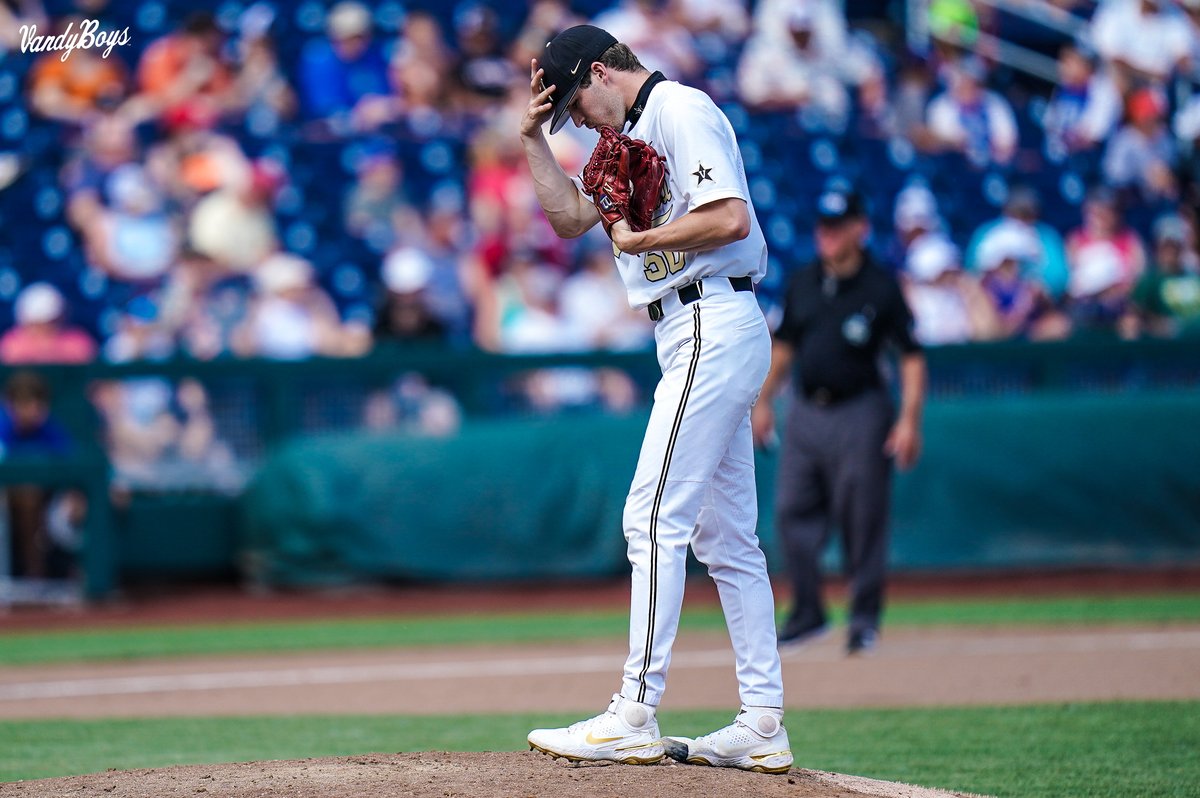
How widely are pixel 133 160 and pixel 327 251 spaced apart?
1.57 metres

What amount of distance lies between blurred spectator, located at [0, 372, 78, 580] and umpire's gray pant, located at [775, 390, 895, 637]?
502cm

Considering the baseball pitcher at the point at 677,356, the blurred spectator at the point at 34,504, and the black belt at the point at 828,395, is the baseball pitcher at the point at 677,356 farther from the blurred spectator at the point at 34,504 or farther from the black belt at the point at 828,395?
the blurred spectator at the point at 34,504

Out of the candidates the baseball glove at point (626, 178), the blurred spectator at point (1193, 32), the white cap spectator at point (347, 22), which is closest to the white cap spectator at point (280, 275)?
the white cap spectator at point (347, 22)

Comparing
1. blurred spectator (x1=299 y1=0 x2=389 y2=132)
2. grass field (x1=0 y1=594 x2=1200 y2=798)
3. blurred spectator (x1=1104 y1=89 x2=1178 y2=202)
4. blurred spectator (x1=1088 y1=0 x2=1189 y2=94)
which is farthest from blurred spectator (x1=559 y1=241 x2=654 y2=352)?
blurred spectator (x1=1088 y1=0 x2=1189 y2=94)

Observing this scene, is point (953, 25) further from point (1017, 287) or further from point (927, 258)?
point (1017, 287)

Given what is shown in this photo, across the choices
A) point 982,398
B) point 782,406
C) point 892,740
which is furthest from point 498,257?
point 892,740

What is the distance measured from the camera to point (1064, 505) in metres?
10.7

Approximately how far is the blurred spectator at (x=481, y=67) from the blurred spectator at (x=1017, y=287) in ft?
14.1

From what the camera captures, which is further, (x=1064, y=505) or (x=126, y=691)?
(x=1064, y=505)

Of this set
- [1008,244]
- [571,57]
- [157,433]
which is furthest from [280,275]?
[571,57]

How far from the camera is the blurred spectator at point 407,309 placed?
11234 millimetres

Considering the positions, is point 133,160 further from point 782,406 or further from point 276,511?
point 782,406
